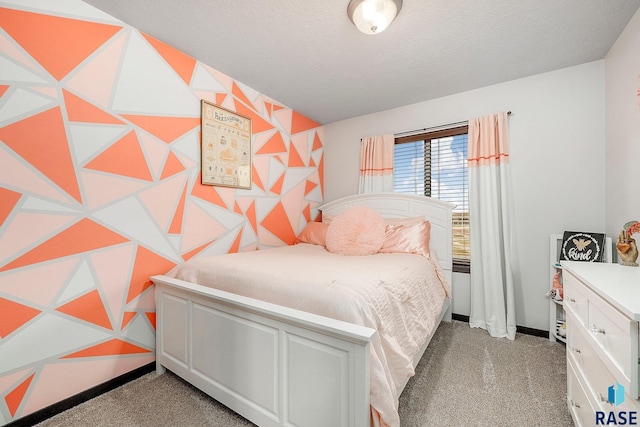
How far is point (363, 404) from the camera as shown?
0.95 m

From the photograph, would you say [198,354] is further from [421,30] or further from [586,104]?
[586,104]

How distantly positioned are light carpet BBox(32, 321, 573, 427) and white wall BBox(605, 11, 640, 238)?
3.90 ft

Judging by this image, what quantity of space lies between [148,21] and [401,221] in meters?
2.54

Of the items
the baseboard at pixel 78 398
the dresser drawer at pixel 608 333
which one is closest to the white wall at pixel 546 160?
the dresser drawer at pixel 608 333

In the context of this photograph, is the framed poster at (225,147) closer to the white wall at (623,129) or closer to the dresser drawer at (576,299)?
the dresser drawer at (576,299)

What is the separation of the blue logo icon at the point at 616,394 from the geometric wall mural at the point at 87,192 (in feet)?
7.77

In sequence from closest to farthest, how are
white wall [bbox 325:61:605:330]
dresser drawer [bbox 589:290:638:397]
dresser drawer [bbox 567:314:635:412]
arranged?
dresser drawer [bbox 589:290:638:397] < dresser drawer [bbox 567:314:635:412] < white wall [bbox 325:61:605:330]

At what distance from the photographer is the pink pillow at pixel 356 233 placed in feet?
7.57

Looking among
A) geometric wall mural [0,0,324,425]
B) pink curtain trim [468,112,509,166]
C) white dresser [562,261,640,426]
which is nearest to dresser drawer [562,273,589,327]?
white dresser [562,261,640,426]

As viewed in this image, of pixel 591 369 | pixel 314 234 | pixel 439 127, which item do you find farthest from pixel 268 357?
pixel 439 127

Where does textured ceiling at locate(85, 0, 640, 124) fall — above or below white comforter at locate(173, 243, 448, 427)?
above

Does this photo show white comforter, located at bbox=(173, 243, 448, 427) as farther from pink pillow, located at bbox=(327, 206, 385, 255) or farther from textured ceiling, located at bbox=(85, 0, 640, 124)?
textured ceiling, located at bbox=(85, 0, 640, 124)

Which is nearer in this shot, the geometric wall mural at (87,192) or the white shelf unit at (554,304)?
the geometric wall mural at (87,192)

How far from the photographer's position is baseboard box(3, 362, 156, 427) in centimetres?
133
